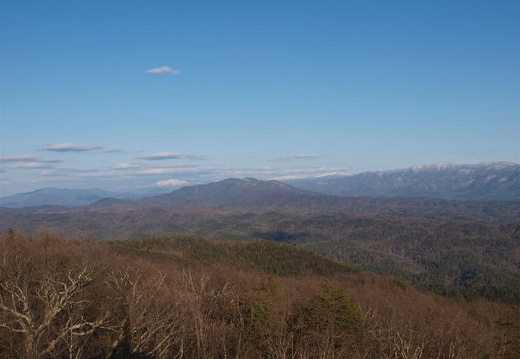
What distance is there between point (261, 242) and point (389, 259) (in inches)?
3514

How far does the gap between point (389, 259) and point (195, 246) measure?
379 ft

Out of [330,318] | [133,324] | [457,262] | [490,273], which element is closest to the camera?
[133,324]

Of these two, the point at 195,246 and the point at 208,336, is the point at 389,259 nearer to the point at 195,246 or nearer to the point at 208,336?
the point at 195,246

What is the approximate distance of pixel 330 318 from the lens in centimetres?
2398

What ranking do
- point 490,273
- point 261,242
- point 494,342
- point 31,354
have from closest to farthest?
point 31,354, point 494,342, point 261,242, point 490,273

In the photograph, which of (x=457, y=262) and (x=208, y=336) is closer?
(x=208, y=336)

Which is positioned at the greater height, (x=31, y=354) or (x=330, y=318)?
(x=31, y=354)

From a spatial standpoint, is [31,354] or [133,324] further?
[133,324]

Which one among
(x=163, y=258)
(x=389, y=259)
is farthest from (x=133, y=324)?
(x=389, y=259)

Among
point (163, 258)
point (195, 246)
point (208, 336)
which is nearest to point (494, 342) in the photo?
point (208, 336)

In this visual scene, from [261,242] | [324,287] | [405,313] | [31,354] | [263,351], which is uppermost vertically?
[31,354]

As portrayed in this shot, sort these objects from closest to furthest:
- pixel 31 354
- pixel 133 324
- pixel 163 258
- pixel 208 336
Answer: pixel 31 354 < pixel 133 324 < pixel 208 336 < pixel 163 258

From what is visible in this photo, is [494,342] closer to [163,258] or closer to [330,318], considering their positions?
[330,318]

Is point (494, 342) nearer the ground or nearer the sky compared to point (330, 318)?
nearer the ground
